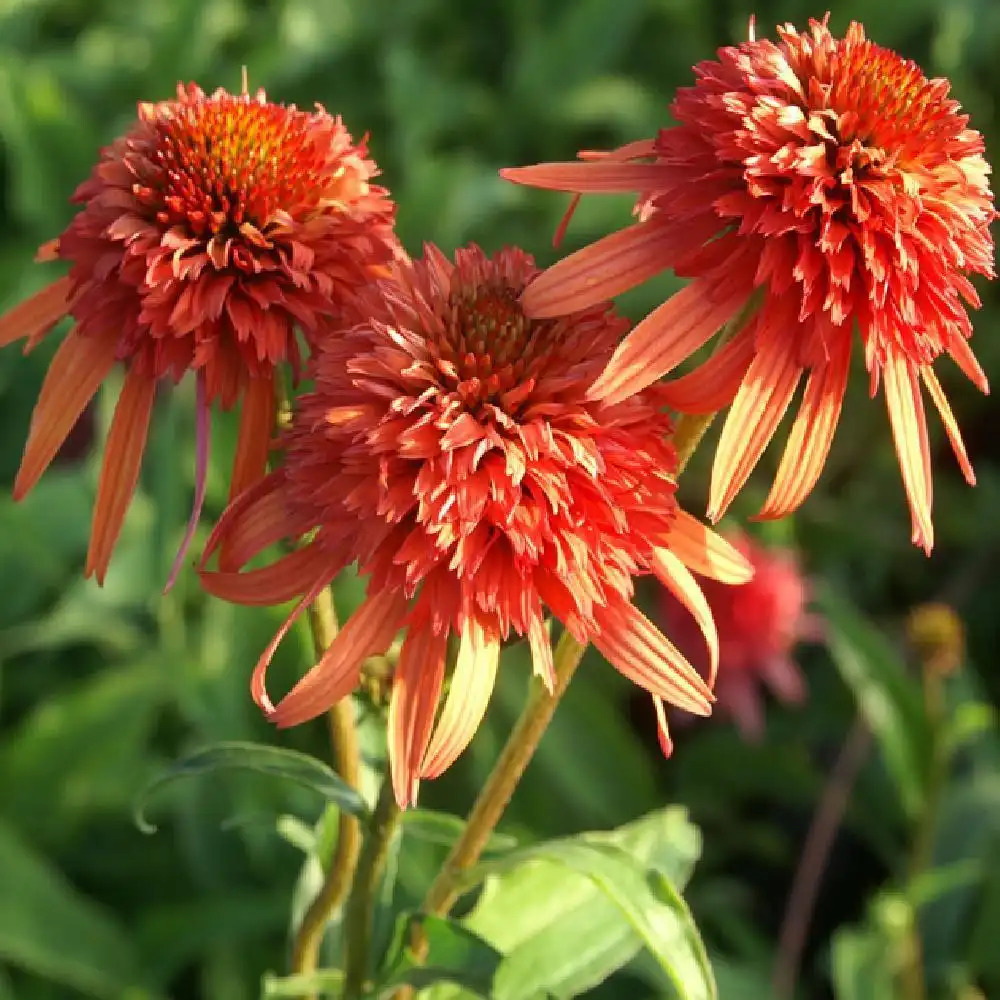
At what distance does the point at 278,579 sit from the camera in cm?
71

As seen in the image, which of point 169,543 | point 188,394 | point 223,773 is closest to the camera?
point 223,773

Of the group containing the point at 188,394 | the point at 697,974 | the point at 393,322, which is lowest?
the point at 697,974

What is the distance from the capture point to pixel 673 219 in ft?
2.23

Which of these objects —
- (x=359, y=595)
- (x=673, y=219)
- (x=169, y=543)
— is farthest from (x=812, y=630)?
(x=673, y=219)

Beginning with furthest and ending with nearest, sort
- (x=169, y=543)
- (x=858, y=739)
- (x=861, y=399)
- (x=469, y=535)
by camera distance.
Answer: (x=861, y=399)
(x=858, y=739)
(x=169, y=543)
(x=469, y=535)

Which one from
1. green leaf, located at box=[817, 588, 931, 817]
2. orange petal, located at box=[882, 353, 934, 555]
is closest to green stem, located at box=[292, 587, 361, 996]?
orange petal, located at box=[882, 353, 934, 555]

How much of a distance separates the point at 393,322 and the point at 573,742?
1.25 meters

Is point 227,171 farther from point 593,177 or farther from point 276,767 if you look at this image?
point 276,767

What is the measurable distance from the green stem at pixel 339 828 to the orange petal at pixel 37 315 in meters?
0.26

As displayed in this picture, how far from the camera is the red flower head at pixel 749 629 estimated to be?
1.87 metres

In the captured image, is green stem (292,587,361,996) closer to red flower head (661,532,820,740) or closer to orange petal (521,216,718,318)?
orange petal (521,216,718,318)

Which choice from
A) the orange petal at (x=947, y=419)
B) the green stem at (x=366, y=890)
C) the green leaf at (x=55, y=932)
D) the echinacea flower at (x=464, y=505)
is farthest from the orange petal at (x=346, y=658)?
the green leaf at (x=55, y=932)

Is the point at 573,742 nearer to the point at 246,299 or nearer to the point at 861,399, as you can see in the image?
the point at 861,399

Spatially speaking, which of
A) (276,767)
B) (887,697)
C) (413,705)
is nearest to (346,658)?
(413,705)
